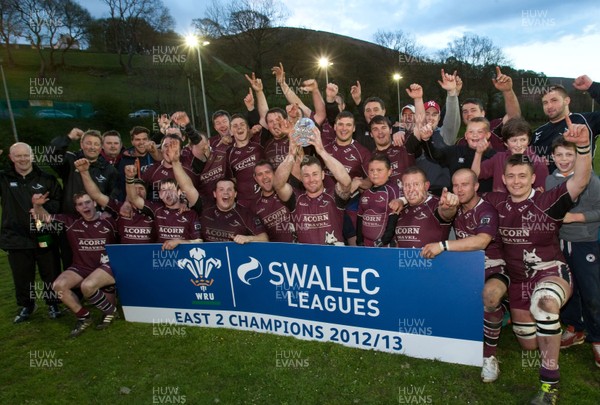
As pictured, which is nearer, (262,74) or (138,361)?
(138,361)

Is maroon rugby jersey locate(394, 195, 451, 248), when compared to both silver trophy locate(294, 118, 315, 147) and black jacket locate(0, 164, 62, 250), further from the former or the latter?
black jacket locate(0, 164, 62, 250)

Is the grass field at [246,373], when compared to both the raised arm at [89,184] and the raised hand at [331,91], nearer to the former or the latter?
the raised arm at [89,184]

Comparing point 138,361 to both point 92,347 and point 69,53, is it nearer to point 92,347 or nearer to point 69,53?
point 92,347

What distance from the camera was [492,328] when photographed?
475 centimetres

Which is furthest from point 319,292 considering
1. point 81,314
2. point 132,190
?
point 81,314

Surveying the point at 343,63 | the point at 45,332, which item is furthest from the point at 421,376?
the point at 343,63

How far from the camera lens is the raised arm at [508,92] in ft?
20.2

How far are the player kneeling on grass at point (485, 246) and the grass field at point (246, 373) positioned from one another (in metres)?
0.38

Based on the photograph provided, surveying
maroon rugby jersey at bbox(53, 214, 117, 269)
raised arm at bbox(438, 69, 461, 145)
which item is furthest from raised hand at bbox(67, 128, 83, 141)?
raised arm at bbox(438, 69, 461, 145)

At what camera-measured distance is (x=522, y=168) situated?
15.4ft

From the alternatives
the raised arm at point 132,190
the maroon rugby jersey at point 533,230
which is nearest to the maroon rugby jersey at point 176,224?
the raised arm at point 132,190

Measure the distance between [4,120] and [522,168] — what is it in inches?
1779

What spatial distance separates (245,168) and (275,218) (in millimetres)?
1312

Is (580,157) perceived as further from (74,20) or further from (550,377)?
A: (74,20)
